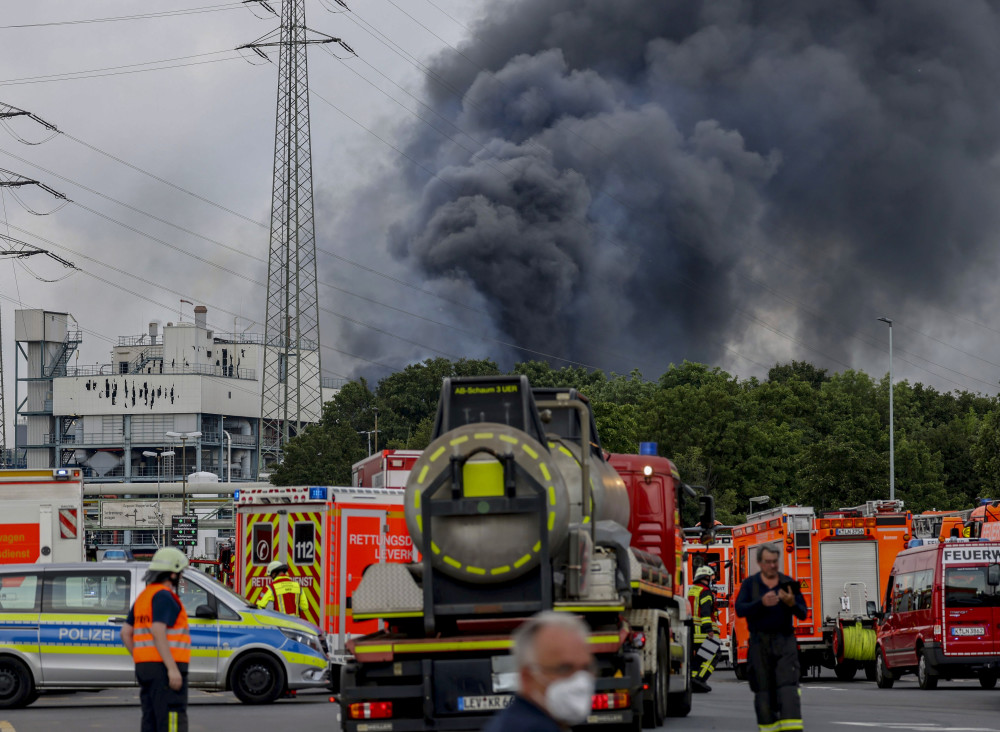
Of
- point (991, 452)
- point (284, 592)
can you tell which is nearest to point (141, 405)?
point (991, 452)

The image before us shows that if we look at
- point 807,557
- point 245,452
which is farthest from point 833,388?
point 807,557

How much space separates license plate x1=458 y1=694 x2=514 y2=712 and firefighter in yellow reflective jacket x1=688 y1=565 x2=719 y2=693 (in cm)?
1033

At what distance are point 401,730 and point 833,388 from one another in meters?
99.3

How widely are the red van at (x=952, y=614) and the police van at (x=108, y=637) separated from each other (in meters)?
9.95

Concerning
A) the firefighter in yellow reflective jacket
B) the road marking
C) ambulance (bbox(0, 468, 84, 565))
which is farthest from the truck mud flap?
ambulance (bbox(0, 468, 84, 565))

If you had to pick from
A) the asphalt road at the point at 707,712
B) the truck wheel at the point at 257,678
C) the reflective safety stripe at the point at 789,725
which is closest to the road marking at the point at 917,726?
the asphalt road at the point at 707,712

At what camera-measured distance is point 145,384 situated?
147 metres

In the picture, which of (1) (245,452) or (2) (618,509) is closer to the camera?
(2) (618,509)

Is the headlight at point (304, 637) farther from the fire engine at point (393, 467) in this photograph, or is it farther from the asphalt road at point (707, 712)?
the fire engine at point (393, 467)

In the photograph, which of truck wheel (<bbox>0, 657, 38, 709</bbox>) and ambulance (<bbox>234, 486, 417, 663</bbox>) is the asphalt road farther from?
ambulance (<bbox>234, 486, 417, 663</bbox>)

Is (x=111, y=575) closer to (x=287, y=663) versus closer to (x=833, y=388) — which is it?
(x=287, y=663)

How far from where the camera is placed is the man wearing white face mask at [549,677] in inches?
187

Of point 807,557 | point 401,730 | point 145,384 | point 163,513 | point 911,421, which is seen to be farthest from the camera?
point 145,384

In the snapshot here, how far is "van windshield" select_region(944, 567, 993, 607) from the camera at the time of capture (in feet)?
80.5
